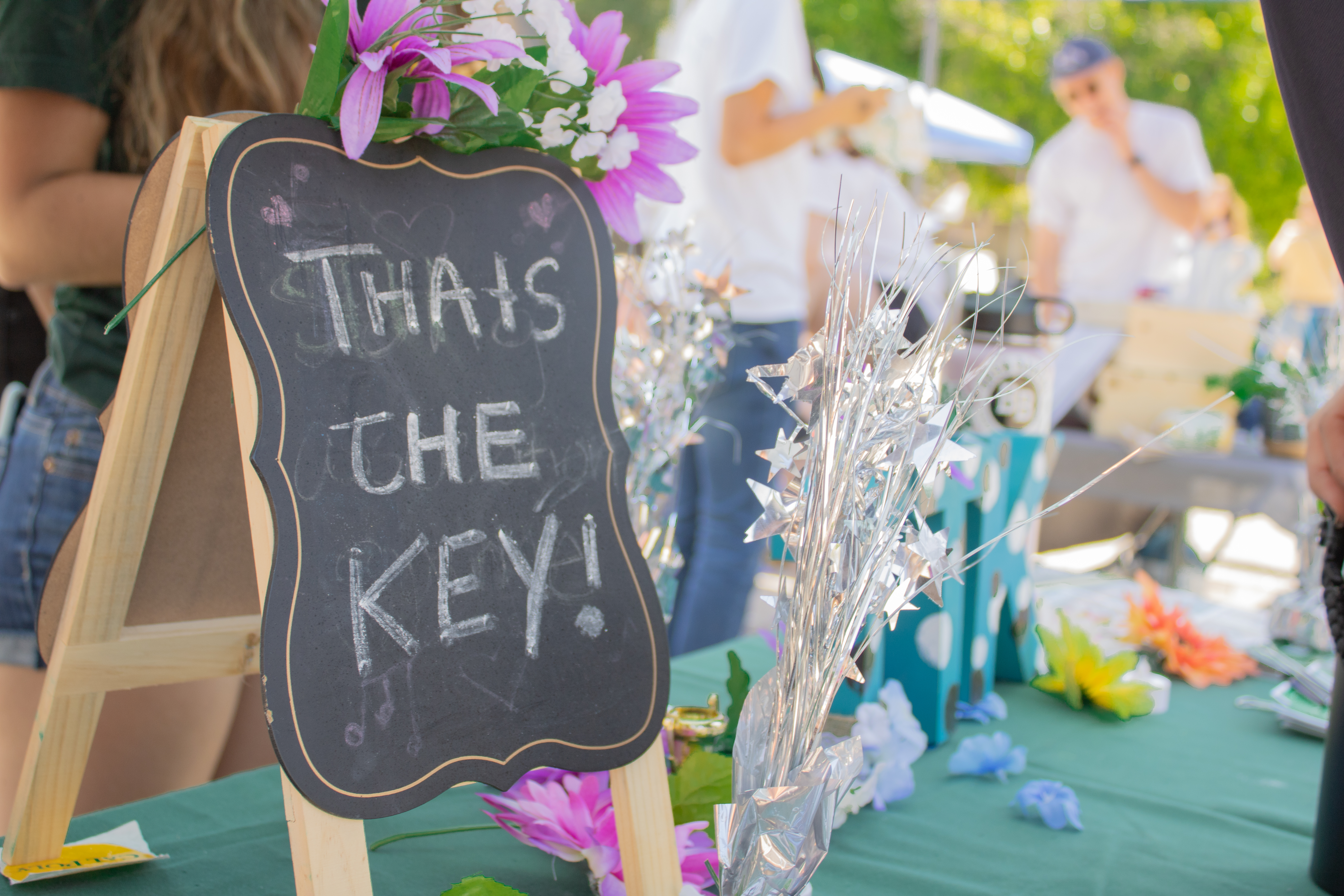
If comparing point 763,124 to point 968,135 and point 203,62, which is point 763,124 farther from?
point 968,135

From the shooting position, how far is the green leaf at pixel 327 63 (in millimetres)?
→ 647

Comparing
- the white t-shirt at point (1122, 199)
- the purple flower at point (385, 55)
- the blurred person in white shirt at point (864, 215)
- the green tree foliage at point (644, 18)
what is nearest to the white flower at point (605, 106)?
the purple flower at point (385, 55)

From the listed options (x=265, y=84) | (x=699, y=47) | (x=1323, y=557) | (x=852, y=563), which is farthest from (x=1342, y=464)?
(x=699, y=47)

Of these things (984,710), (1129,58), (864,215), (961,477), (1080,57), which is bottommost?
(984,710)

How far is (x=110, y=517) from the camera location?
0.76 meters

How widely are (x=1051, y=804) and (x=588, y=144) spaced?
0.71 meters

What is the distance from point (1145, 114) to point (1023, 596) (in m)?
2.35

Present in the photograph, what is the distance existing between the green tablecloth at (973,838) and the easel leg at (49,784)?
0.04 meters

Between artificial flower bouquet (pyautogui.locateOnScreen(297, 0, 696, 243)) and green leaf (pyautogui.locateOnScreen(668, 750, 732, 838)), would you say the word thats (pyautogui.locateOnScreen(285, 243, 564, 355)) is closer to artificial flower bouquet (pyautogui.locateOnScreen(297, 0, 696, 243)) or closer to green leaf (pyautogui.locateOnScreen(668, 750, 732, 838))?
artificial flower bouquet (pyautogui.locateOnScreen(297, 0, 696, 243))

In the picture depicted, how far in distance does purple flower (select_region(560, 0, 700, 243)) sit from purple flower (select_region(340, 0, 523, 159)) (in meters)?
0.12

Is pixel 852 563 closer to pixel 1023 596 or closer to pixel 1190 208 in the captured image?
pixel 1023 596

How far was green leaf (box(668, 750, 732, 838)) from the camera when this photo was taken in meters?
0.83

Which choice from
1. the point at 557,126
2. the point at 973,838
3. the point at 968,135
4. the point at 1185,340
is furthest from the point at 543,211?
the point at 968,135

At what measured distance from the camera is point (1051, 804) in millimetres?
931
